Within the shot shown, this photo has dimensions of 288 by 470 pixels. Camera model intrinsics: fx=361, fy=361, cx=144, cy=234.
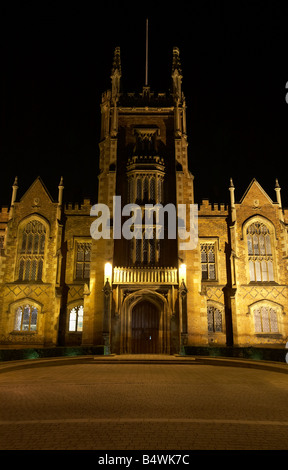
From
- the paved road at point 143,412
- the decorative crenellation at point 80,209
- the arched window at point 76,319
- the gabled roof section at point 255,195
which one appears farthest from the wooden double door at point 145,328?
the gabled roof section at point 255,195

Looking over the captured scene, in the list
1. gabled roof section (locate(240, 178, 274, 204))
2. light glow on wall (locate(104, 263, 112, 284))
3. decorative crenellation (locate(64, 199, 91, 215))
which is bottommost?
light glow on wall (locate(104, 263, 112, 284))

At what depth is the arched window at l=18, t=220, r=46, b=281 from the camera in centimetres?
2958

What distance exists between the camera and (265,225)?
3094 cm

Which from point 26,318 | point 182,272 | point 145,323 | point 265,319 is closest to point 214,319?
point 265,319

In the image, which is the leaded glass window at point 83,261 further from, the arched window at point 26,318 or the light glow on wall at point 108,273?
the light glow on wall at point 108,273

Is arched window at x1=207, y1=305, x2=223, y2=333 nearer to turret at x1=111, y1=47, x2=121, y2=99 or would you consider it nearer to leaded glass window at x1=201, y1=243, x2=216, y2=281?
leaded glass window at x1=201, y1=243, x2=216, y2=281

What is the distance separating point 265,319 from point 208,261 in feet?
21.2

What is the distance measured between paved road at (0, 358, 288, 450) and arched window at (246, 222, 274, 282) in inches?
637

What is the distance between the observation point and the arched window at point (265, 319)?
2852 centimetres

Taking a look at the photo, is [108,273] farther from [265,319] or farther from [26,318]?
[265,319]

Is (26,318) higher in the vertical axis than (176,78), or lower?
lower

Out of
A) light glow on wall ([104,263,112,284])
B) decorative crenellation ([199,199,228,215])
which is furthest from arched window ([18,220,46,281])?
decorative crenellation ([199,199,228,215])

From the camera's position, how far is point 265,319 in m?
28.7

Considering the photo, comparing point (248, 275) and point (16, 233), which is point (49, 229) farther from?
point (248, 275)
